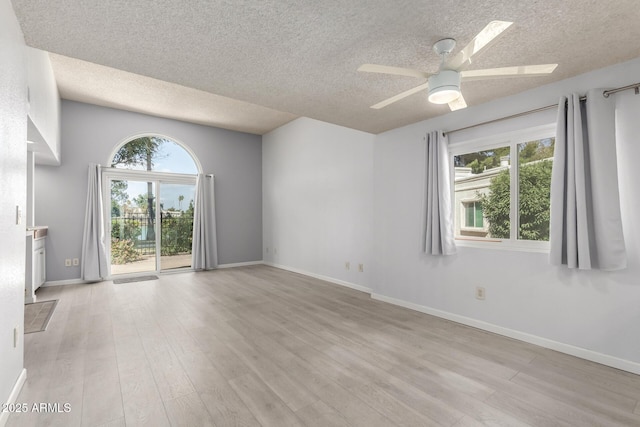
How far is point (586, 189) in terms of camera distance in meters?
2.40

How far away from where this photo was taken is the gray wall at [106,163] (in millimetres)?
5070

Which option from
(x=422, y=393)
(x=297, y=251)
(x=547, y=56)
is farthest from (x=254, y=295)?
(x=547, y=56)

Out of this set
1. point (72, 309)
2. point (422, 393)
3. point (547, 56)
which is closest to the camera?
point (422, 393)

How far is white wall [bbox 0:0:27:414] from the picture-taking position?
5.46 feet

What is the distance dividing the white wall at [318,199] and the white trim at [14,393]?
3.86 meters

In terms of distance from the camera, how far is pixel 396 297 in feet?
13.1

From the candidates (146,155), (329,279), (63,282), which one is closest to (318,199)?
(329,279)

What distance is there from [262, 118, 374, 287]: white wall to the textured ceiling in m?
2.13

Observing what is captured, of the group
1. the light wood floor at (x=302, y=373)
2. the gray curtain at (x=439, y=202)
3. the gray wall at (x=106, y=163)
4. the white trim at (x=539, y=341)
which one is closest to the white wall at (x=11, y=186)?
the light wood floor at (x=302, y=373)

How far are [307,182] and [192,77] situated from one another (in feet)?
11.7

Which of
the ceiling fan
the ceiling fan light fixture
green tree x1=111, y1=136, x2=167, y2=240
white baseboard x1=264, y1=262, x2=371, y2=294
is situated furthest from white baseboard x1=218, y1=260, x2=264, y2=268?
the ceiling fan light fixture

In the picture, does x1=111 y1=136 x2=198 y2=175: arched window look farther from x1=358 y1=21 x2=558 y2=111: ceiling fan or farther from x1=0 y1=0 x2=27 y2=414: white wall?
x1=358 y1=21 x2=558 y2=111: ceiling fan

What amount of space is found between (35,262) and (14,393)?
3292mm

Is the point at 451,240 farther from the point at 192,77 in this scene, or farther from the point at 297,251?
the point at 297,251
